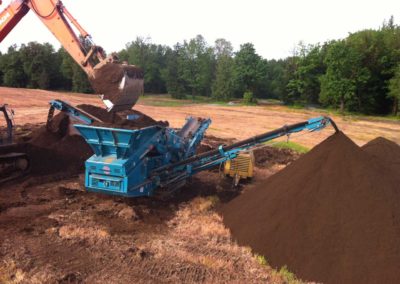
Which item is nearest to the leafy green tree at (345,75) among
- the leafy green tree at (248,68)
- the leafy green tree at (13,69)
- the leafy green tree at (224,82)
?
the leafy green tree at (248,68)

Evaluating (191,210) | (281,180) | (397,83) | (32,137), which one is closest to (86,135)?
(191,210)

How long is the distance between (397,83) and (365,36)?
11019 millimetres

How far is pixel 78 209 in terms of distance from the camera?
8008 millimetres

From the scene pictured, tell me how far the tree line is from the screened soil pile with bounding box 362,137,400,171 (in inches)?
1455

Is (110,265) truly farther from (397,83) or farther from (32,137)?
(397,83)

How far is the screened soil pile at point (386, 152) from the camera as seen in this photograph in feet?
28.6

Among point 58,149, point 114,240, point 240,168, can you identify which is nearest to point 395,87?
point 240,168

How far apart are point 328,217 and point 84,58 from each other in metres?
6.50

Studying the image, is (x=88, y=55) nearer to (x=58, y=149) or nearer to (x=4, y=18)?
(x=4, y=18)

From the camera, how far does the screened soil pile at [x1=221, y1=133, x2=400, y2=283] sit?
229 inches

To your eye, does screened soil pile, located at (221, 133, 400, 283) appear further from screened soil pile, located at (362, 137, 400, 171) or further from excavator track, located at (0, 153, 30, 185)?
excavator track, located at (0, 153, 30, 185)

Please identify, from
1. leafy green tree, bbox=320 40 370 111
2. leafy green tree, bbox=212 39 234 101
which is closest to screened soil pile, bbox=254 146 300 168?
leafy green tree, bbox=320 40 370 111

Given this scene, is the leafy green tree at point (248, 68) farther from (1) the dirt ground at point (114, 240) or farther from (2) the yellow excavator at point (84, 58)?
(1) the dirt ground at point (114, 240)

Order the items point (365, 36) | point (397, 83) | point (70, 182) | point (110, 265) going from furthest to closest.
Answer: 1. point (365, 36)
2. point (397, 83)
3. point (70, 182)
4. point (110, 265)
